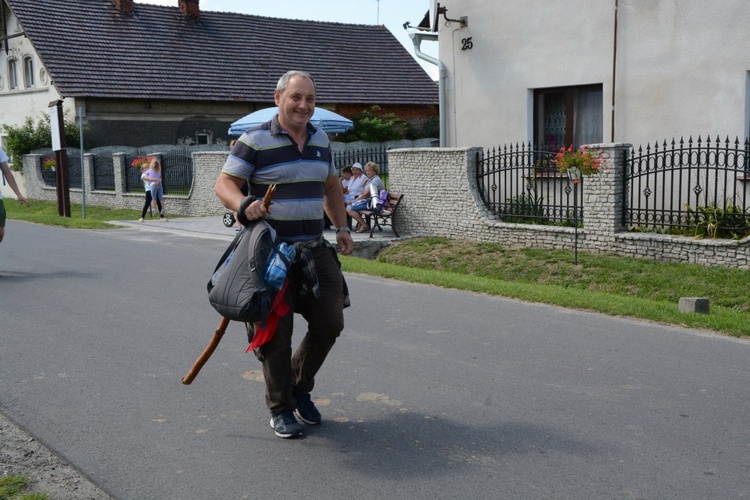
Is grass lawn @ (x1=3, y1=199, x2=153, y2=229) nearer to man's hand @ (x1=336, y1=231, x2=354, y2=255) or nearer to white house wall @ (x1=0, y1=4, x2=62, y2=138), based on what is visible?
white house wall @ (x1=0, y1=4, x2=62, y2=138)

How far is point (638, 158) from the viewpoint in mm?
12531

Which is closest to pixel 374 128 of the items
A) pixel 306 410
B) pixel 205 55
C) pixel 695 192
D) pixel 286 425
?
pixel 205 55

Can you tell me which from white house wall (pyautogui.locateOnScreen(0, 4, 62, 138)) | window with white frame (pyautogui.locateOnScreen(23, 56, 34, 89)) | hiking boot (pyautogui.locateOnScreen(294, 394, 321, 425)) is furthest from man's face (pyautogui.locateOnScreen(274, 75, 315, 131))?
window with white frame (pyautogui.locateOnScreen(23, 56, 34, 89))

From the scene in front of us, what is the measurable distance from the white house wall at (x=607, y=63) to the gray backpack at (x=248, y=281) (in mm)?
10670

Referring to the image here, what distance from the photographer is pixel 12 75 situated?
117 feet

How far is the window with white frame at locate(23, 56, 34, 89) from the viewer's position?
113 ft

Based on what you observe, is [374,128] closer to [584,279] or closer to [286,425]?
[584,279]

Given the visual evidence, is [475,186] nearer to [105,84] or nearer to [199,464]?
[199,464]

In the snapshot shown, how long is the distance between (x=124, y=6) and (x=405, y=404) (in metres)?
33.2

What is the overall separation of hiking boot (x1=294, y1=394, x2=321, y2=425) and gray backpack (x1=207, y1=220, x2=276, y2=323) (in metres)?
0.70

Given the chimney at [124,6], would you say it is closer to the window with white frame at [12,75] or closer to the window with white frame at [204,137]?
the window with white frame at [12,75]

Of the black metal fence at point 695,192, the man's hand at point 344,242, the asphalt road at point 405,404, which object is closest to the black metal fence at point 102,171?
the black metal fence at point 695,192

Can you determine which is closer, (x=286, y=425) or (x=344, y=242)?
(x=286, y=425)

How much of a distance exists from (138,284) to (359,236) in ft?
19.6
